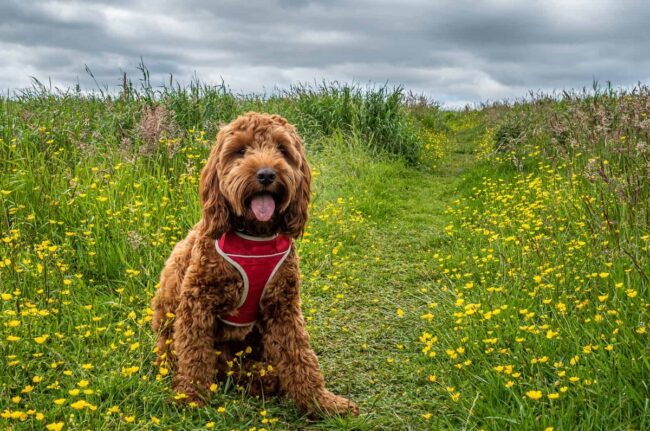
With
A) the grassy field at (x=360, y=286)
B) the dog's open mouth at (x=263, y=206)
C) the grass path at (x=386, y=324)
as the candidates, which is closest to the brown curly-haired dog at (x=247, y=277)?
the dog's open mouth at (x=263, y=206)

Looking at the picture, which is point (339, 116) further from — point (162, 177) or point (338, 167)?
point (162, 177)

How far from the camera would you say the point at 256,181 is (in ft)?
10.1

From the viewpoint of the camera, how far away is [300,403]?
3.44m

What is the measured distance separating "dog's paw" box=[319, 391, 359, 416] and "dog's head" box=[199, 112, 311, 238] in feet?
3.36

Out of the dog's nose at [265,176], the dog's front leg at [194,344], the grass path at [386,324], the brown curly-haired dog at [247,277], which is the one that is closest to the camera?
the dog's nose at [265,176]

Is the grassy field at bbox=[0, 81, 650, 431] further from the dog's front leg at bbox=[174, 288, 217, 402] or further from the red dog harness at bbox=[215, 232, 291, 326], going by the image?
the red dog harness at bbox=[215, 232, 291, 326]

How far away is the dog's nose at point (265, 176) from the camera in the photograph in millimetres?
3047

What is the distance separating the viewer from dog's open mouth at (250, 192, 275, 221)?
3.13 meters

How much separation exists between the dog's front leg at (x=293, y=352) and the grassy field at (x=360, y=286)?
0.12 metres

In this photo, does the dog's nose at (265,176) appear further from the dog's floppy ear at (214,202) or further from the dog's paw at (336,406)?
the dog's paw at (336,406)

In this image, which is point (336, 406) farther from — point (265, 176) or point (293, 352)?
point (265, 176)

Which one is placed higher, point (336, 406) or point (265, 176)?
point (265, 176)

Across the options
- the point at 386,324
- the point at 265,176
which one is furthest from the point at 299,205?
the point at 386,324

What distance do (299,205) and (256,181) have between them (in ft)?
1.37
